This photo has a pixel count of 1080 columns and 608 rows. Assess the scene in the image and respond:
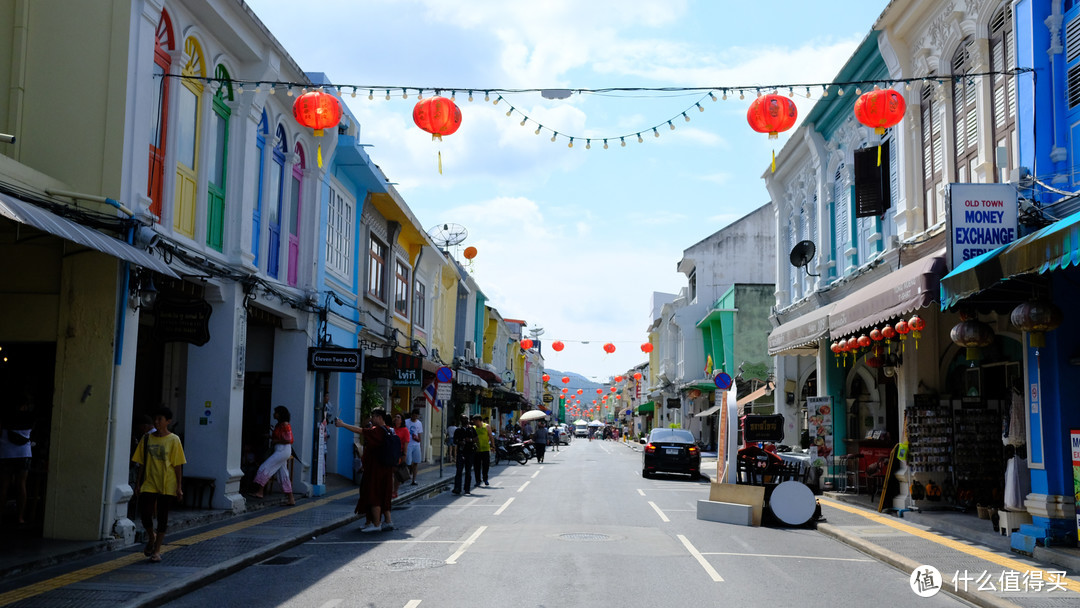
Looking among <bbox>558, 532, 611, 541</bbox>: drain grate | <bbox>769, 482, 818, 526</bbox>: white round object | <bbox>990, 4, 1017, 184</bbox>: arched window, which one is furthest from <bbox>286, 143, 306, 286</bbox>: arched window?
<bbox>990, 4, 1017, 184</bbox>: arched window

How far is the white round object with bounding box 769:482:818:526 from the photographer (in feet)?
46.7

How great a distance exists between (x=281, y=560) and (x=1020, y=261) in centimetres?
909

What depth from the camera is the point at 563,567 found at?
9984 mm

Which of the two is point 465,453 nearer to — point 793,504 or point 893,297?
point 793,504

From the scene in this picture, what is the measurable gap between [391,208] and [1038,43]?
16.4m

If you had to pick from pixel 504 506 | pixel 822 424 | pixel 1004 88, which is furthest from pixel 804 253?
pixel 504 506

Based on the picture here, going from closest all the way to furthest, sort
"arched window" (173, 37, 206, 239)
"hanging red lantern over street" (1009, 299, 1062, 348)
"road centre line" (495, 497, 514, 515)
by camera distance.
Result: "hanging red lantern over street" (1009, 299, 1062, 348), "arched window" (173, 37, 206, 239), "road centre line" (495, 497, 514, 515)

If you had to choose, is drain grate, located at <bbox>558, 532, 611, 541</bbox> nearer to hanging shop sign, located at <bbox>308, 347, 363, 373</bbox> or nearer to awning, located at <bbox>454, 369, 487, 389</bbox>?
hanging shop sign, located at <bbox>308, 347, 363, 373</bbox>

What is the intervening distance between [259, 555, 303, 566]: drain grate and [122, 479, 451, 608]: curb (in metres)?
0.11

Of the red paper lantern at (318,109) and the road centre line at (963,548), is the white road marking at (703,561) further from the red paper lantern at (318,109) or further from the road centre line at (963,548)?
the red paper lantern at (318,109)

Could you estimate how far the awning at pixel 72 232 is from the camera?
314 inches

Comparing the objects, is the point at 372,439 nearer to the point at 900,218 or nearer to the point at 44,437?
the point at 44,437

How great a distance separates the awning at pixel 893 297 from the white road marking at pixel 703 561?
14.8 ft

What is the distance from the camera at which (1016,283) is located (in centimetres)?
1129
